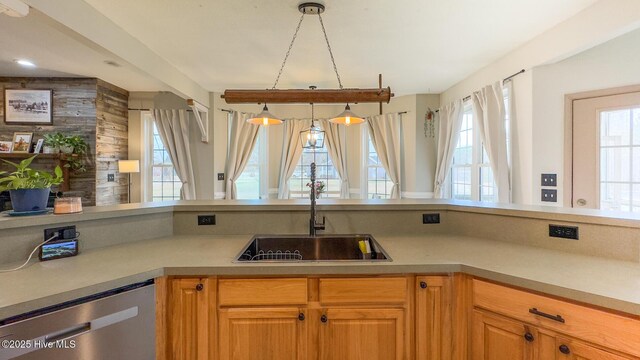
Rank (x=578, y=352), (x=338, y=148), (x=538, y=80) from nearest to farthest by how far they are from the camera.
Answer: (x=578, y=352)
(x=538, y=80)
(x=338, y=148)

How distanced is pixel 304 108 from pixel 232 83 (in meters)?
1.59

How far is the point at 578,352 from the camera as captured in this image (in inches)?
42.5


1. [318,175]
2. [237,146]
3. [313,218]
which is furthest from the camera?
[318,175]

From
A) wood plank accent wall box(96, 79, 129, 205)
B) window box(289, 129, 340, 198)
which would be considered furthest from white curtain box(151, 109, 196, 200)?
window box(289, 129, 340, 198)

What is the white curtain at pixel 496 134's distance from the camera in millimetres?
3332

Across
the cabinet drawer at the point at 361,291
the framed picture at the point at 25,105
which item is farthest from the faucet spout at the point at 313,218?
the framed picture at the point at 25,105

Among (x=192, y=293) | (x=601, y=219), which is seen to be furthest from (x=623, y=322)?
(x=192, y=293)

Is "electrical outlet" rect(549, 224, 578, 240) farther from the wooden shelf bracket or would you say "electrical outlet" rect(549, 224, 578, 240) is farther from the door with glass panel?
the wooden shelf bracket

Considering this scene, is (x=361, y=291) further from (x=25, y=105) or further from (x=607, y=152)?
→ (x=25, y=105)

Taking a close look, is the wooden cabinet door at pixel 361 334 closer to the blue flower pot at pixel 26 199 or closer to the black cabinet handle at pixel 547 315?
the black cabinet handle at pixel 547 315

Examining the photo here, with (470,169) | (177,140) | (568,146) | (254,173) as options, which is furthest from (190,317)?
(254,173)

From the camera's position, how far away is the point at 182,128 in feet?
16.3

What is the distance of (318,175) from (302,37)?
3164 mm

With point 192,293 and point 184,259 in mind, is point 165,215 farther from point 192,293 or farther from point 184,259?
point 192,293
